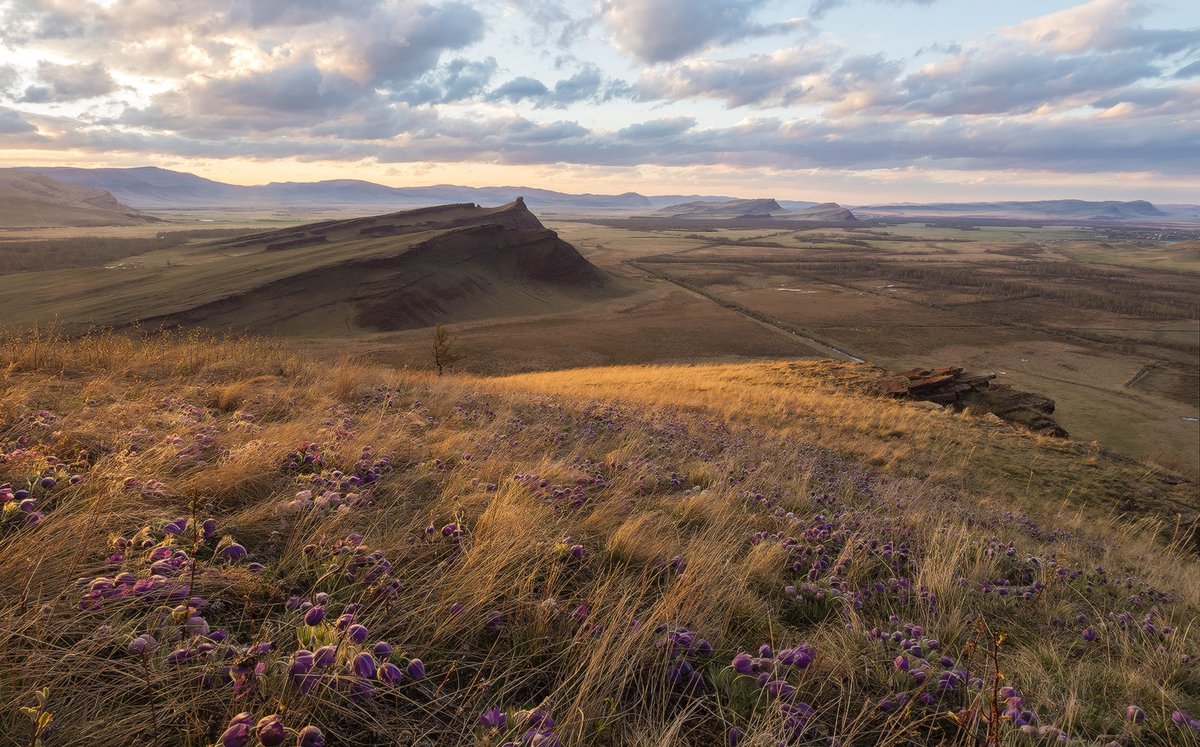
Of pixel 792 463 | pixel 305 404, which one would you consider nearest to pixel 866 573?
pixel 792 463

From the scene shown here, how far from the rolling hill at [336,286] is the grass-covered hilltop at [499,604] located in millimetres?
56576

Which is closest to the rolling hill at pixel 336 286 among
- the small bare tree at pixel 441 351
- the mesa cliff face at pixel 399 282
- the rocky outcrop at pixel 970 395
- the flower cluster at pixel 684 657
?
the mesa cliff face at pixel 399 282

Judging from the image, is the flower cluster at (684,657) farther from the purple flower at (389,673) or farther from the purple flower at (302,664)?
the purple flower at (302,664)

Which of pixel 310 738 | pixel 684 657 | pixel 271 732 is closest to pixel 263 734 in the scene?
pixel 271 732

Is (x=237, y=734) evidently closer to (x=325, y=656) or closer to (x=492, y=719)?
(x=325, y=656)

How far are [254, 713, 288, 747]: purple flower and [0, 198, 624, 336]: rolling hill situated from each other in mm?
59593

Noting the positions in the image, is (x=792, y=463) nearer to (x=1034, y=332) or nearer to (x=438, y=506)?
(x=438, y=506)

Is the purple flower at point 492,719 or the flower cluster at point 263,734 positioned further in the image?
the purple flower at point 492,719

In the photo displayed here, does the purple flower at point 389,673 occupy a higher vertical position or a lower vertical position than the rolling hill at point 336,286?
higher

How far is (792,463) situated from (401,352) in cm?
3922

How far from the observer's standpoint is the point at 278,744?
62.1 inches

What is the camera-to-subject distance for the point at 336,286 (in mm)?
67750

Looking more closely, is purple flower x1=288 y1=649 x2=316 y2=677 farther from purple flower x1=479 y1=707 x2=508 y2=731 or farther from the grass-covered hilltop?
purple flower x1=479 y1=707 x2=508 y2=731

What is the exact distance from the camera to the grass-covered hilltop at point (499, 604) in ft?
6.42
